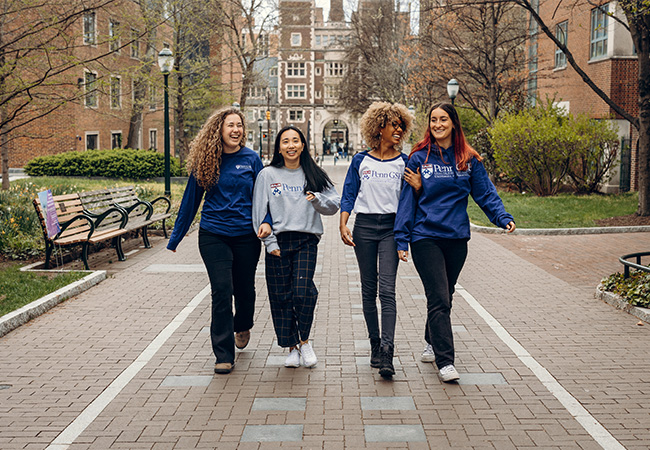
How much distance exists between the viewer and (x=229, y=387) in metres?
5.40

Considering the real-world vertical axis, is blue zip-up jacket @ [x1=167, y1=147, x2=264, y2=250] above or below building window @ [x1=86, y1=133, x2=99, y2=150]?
below

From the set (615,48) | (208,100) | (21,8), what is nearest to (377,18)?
(208,100)

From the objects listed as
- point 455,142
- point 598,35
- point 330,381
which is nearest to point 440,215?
point 455,142

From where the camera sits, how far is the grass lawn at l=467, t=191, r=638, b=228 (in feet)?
54.5

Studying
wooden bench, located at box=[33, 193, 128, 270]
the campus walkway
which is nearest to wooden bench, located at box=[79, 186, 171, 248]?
wooden bench, located at box=[33, 193, 128, 270]

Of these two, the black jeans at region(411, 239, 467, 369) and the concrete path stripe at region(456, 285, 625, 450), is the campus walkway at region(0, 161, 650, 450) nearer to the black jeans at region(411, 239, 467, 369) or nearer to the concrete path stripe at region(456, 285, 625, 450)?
the concrete path stripe at region(456, 285, 625, 450)

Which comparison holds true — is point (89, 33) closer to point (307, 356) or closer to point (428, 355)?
point (307, 356)

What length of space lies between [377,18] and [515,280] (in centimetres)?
4531

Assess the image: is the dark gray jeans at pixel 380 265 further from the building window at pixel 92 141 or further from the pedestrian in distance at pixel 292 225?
the building window at pixel 92 141

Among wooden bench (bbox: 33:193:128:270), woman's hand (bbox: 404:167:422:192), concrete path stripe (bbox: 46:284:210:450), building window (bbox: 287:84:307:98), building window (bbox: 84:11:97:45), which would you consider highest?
building window (bbox: 287:84:307:98)

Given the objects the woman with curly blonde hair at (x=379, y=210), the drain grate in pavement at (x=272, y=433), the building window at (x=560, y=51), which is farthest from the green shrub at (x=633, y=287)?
the building window at (x=560, y=51)

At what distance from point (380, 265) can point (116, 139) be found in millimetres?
39370

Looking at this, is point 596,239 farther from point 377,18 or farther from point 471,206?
point 377,18

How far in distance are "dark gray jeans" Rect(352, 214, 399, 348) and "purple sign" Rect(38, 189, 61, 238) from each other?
5.63 meters
